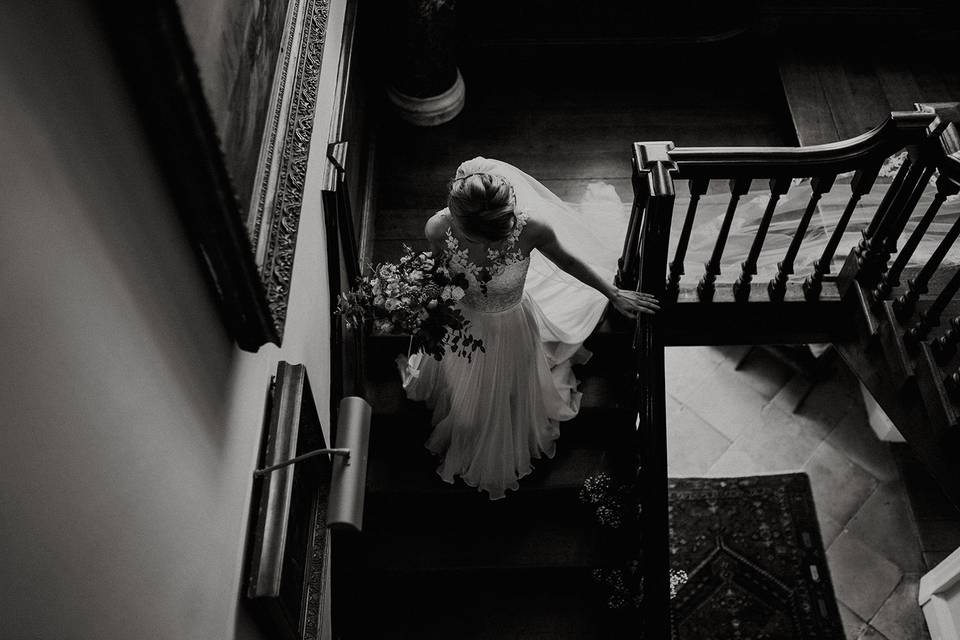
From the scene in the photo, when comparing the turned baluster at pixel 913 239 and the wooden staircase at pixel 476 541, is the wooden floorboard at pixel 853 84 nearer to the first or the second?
the turned baluster at pixel 913 239

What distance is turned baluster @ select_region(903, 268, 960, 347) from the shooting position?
125 inches

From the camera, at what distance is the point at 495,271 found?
3010mm

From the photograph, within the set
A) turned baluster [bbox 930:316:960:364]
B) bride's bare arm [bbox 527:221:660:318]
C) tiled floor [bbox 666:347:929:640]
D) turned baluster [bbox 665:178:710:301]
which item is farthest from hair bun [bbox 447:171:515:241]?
tiled floor [bbox 666:347:929:640]

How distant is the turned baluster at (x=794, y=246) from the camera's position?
3.13 m

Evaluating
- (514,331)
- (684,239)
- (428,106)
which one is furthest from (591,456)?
(428,106)

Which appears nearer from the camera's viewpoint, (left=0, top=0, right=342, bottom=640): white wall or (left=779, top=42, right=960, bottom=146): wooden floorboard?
(left=0, top=0, right=342, bottom=640): white wall

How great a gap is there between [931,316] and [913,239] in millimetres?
339

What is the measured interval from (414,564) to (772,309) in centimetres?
218

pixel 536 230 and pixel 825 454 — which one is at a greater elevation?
pixel 536 230

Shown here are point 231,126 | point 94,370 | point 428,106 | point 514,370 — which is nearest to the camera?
point 94,370

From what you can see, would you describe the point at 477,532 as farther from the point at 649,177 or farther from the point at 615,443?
the point at 649,177

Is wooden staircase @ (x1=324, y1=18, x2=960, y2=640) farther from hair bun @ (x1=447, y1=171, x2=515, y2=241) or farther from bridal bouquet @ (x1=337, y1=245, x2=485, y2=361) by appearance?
hair bun @ (x1=447, y1=171, x2=515, y2=241)

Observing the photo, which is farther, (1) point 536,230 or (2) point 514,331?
(2) point 514,331

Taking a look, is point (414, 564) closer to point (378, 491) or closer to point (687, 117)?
point (378, 491)
